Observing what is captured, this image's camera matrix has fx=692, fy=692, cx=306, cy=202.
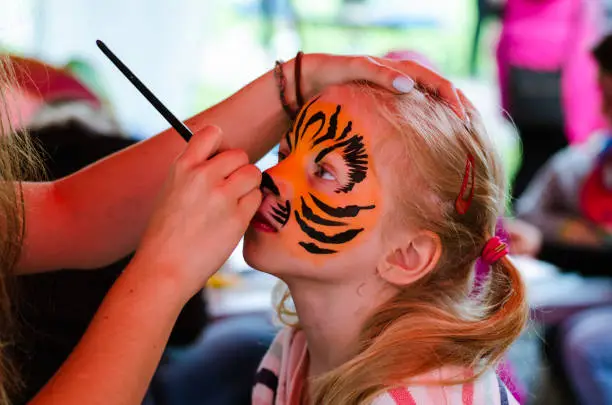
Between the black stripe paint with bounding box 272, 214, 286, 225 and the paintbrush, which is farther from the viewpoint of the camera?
the black stripe paint with bounding box 272, 214, 286, 225

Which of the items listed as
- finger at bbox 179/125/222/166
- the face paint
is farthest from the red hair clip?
finger at bbox 179/125/222/166

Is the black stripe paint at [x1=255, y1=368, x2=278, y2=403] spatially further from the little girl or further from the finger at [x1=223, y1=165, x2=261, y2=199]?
the finger at [x1=223, y1=165, x2=261, y2=199]

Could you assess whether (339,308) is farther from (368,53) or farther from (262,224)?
(368,53)

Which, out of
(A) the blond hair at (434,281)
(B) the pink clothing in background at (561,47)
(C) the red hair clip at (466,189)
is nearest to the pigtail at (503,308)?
(A) the blond hair at (434,281)

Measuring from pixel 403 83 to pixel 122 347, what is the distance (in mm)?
440

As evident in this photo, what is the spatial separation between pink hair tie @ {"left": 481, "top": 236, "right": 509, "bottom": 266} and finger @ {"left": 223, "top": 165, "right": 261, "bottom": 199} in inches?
12.8

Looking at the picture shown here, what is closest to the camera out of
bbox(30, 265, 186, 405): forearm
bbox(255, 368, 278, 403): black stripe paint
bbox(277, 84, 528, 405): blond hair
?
bbox(30, 265, 186, 405): forearm

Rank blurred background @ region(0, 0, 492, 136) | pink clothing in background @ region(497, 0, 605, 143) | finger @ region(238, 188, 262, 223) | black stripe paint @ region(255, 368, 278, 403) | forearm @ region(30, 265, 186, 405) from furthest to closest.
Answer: blurred background @ region(0, 0, 492, 136) < pink clothing in background @ region(497, 0, 605, 143) < black stripe paint @ region(255, 368, 278, 403) < finger @ region(238, 188, 262, 223) < forearm @ region(30, 265, 186, 405)

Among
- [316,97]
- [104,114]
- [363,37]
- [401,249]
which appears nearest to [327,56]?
[316,97]

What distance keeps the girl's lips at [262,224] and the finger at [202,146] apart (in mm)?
167

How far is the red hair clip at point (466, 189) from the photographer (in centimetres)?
83

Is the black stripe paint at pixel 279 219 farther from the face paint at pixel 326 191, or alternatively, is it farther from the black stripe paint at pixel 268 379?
the black stripe paint at pixel 268 379

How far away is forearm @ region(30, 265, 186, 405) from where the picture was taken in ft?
1.88

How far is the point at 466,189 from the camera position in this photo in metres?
0.83
